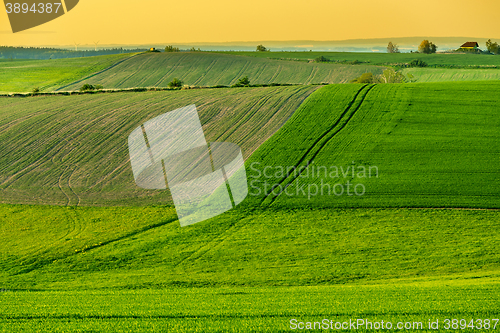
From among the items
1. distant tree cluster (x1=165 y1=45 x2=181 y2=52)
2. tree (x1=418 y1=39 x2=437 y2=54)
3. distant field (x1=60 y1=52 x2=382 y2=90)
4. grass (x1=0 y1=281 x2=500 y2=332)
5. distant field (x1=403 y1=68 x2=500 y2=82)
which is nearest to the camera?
grass (x1=0 y1=281 x2=500 y2=332)

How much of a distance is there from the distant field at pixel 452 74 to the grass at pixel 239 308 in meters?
71.0

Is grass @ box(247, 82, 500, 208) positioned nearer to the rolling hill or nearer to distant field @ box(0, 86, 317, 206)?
the rolling hill

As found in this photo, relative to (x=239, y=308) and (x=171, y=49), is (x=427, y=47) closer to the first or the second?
(x=171, y=49)

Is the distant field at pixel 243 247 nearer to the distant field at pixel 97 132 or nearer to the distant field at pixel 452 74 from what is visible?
the distant field at pixel 97 132

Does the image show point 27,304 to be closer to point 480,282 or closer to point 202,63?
point 480,282

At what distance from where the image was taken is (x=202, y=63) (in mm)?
90625

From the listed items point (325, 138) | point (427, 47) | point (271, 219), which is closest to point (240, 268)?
point (271, 219)

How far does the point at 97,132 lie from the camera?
4006cm

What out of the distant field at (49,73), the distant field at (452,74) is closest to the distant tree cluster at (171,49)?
the distant field at (49,73)

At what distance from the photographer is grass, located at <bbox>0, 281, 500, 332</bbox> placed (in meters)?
12.3

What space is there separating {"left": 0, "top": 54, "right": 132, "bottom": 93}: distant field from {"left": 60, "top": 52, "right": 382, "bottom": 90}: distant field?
5148mm

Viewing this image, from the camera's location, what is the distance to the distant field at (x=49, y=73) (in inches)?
3106

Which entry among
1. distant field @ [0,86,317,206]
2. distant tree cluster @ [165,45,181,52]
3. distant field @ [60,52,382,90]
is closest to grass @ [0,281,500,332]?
distant field @ [0,86,317,206]

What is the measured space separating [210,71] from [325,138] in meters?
55.5
